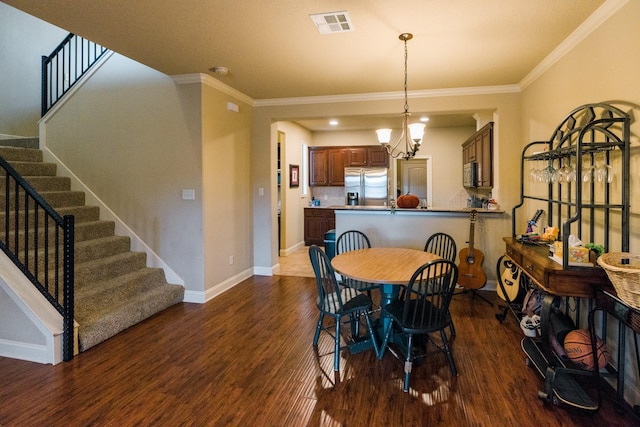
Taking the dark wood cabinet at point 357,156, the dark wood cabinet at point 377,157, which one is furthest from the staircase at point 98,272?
the dark wood cabinet at point 377,157

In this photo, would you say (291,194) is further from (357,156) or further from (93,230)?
(93,230)

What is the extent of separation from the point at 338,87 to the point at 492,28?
6.59 ft

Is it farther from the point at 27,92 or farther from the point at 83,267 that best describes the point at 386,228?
the point at 27,92

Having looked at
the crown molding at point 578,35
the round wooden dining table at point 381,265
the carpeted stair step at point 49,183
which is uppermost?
the crown molding at point 578,35

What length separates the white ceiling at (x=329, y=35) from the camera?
101 inches

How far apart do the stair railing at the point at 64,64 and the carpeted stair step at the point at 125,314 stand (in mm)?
3023

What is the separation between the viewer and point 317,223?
26.1 feet

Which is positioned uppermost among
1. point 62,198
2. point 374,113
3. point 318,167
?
point 374,113

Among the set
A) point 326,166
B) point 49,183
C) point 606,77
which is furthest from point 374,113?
point 49,183

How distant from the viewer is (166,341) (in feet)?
10.5

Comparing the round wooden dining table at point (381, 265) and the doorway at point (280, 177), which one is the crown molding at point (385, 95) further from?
the round wooden dining table at point (381, 265)

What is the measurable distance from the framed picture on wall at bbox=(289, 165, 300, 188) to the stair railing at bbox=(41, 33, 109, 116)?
360 centimetres

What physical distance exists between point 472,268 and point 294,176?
13.7 ft

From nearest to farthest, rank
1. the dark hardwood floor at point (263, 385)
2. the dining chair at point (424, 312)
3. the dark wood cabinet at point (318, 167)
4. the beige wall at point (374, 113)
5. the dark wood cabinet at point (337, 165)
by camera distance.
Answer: the dark hardwood floor at point (263, 385)
the dining chair at point (424, 312)
the beige wall at point (374, 113)
the dark wood cabinet at point (337, 165)
the dark wood cabinet at point (318, 167)
